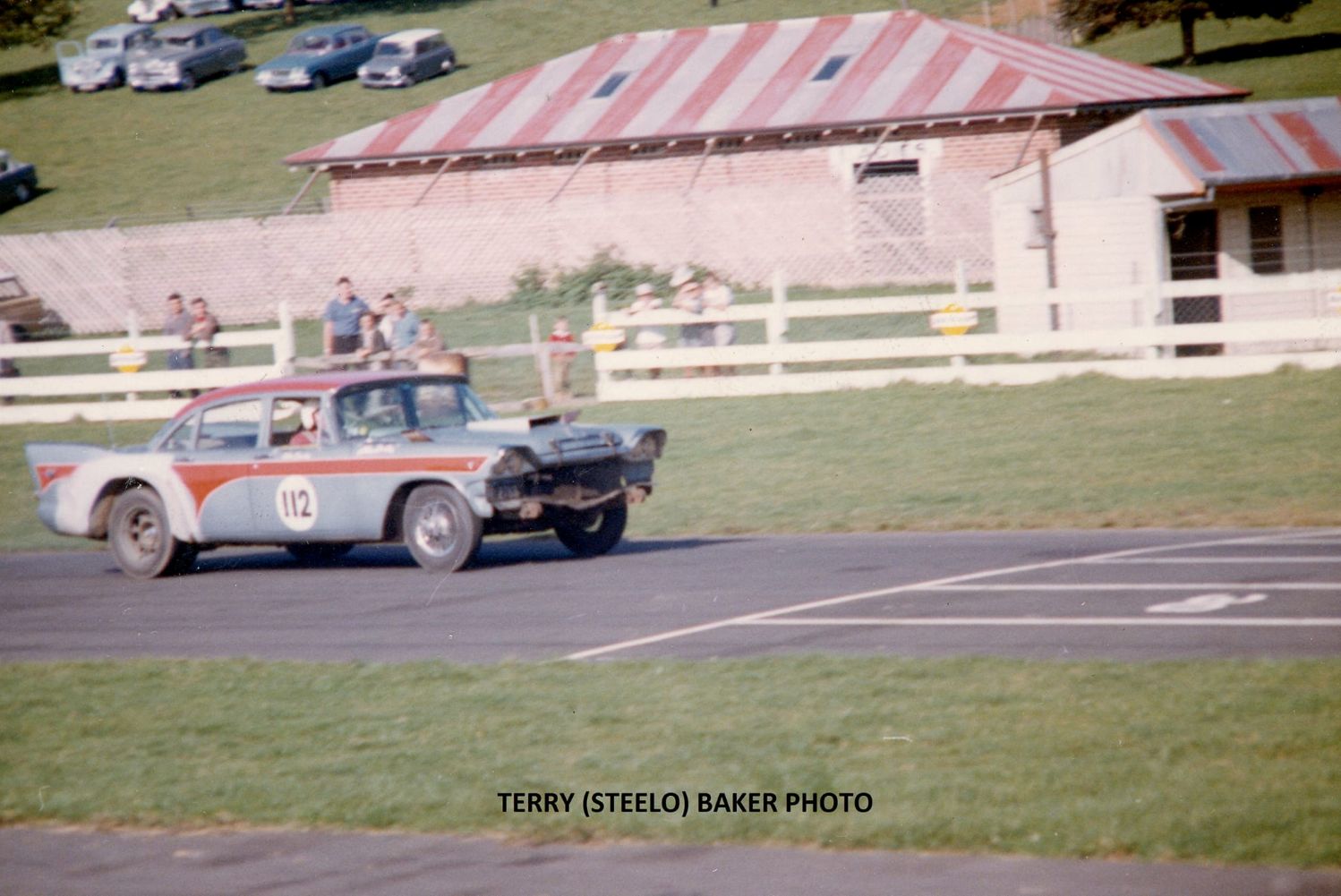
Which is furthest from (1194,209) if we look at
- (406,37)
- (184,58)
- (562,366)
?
(184,58)

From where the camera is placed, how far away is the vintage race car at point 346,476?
38.7 feet

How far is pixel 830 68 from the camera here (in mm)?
36656

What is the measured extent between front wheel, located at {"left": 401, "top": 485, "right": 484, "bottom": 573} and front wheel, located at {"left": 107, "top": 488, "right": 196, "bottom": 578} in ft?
6.96

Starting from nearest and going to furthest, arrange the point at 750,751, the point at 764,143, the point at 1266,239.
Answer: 1. the point at 750,751
2. the point at 1266,239
3. the point at 764,143

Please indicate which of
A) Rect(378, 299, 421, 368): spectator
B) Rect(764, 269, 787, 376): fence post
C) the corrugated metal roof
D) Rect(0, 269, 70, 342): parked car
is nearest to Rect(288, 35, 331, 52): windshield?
Rect(0, 269, 70, 342): parked car

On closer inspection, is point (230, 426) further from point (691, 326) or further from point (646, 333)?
point (646, 333)

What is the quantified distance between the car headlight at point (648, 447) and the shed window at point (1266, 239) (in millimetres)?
12727

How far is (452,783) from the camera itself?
6559mm

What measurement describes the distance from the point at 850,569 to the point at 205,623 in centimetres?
422

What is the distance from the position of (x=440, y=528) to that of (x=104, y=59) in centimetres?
5296

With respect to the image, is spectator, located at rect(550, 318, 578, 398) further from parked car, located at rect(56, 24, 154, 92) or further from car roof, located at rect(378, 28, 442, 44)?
parked car, located at rect(56, 24, 154, 92)

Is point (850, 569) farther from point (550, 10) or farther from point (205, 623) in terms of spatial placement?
point (550, 10)

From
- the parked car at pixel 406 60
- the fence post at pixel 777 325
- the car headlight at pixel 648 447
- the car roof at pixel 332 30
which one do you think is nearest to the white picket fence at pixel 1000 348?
the fence post at pixel 777 325

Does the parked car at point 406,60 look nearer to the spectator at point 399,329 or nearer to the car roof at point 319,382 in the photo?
the spectator at point 399,329
